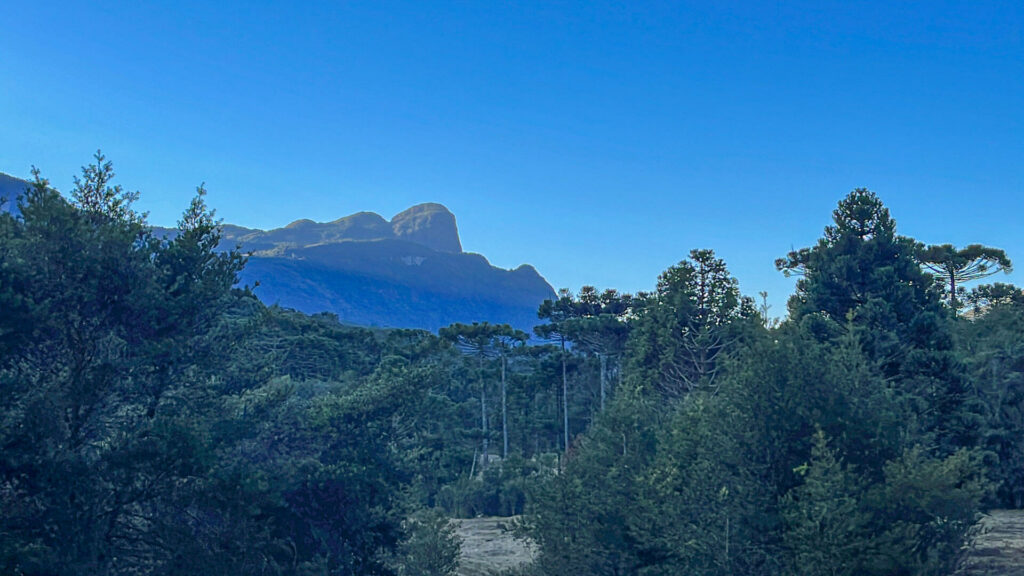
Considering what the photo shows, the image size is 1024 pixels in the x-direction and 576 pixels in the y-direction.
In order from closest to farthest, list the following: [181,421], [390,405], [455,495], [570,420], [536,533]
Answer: [181,421]
[390,405]
[536,533]
[455,495]
[570,420]

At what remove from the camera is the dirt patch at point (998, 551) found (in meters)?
13.7

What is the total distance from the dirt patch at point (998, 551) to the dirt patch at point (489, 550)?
10845 mm

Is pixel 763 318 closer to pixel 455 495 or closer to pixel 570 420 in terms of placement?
pixel 455 495

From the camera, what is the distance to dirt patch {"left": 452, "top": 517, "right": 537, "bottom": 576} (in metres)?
21.9

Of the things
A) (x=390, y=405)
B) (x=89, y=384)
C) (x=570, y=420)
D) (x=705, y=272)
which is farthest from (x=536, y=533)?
(x=570, y=420)

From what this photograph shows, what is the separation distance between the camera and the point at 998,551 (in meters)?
16.6

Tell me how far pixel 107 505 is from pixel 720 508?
10.1 meters

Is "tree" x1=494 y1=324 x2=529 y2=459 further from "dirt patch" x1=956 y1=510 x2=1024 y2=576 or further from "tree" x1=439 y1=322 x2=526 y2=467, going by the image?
"dirt patch" x1=956 y1=510 x2=1024 y2=576

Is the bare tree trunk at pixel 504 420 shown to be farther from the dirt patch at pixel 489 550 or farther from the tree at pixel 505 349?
the dirt patch at pixel 489 550

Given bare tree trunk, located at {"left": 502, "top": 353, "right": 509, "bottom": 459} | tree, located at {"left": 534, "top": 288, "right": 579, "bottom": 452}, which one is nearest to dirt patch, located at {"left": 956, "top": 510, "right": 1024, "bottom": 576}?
tree, located at {"left": 534, "top": 288, "right": 579, "bottom": 452}

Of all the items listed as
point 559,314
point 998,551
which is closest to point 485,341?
point 559,314

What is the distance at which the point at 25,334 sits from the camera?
32.0ft

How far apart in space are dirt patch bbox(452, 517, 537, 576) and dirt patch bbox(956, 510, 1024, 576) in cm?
1085

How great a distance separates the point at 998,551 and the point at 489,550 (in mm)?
16724
